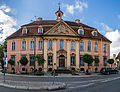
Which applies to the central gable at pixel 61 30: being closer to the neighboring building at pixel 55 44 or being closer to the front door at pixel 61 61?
the neighboring building at pixel 55 44

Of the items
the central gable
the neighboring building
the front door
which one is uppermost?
the central gable

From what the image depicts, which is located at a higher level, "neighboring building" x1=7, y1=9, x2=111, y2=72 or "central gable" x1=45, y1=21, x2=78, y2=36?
"central gable" x1=45, y1=21, x2=78, y2=36

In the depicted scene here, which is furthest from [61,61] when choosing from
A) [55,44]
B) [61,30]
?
[61,30]

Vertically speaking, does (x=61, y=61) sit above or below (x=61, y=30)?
below

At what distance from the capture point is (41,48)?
31.0 meters

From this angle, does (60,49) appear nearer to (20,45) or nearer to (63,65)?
(63,65)

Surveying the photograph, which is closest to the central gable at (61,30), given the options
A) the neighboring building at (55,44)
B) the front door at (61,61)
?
the neighboring building at (55,44)

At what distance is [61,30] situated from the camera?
30.8 metres

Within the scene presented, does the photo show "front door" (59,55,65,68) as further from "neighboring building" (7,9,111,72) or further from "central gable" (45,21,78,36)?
"central gable" (45,21,78,36)

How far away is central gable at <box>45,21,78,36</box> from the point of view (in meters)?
30.6

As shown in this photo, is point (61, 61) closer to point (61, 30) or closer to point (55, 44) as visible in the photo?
point (55, 44)

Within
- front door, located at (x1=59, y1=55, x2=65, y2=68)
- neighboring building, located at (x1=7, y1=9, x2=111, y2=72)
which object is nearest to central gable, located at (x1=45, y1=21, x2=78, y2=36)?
neighboring building, located at (x1=7, y1=9, x2=111, y2=72)

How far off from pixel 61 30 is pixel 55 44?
3.94 meters

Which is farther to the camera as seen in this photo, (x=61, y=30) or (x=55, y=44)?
(x=61, y=30)
